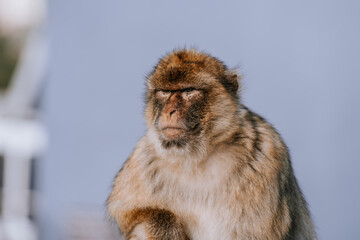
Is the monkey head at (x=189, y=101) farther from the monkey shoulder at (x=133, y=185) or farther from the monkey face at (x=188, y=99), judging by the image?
the monkey shoulder at (x=133, y=185)

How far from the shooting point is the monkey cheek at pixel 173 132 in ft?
7.88

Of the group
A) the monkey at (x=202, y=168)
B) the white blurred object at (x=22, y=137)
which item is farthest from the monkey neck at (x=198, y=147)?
the white blurred object at (x=22, y=137)

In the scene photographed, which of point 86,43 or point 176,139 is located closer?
point 176,139

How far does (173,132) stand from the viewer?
2.40 metres

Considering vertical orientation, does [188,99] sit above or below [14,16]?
above

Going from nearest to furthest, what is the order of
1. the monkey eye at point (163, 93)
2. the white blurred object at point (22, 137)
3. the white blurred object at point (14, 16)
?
the monkey eye at point (163, 93)
the white blurred object at point (22, 137)
the white blurred object at point (14, 16)

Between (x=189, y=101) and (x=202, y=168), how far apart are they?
0.31 m

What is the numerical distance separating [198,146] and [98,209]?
370 cm

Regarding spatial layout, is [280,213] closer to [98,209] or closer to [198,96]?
[198,96]

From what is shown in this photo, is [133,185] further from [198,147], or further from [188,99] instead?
[188,99]

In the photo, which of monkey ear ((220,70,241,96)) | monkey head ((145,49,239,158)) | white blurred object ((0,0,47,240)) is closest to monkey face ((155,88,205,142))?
monkey head ((145,49,239,158))

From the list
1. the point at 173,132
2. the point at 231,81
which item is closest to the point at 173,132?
the point at 173,132

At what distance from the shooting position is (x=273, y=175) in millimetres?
2510

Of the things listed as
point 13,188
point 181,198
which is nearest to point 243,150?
point 181,198
